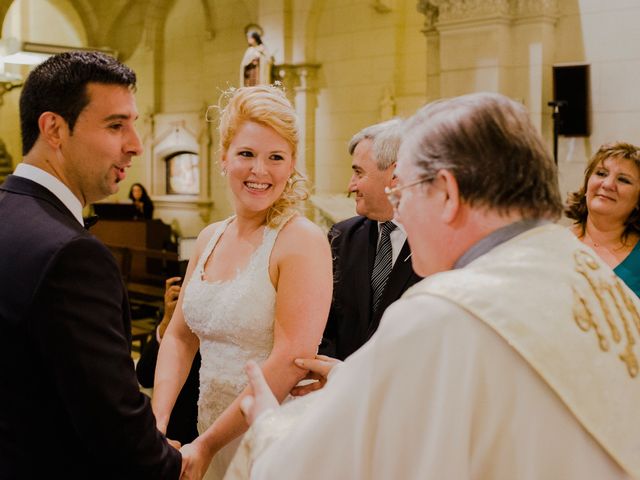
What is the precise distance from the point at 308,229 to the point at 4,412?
3.16 ft

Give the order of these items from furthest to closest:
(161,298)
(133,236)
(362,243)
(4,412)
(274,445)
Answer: (133,236) → (161,298) → (362,243) → (4,412) → (274,445)

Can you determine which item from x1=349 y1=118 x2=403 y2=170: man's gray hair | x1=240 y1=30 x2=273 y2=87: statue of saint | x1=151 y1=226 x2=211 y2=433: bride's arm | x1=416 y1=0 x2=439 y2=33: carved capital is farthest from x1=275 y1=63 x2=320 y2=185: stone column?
x1=151 y1=226 x2=211 y2=433: bride's arm

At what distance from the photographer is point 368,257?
2672 mm

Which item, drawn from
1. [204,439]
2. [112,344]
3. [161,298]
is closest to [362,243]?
[204,439]

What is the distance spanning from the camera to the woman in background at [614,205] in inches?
135

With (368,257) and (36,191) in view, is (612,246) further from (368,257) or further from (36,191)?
(36,191)

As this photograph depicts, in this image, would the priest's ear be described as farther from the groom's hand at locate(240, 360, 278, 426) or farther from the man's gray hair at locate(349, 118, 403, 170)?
the man's gray hair at locate(349, 118, 403, 170)

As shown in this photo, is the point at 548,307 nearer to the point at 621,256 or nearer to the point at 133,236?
the point at 621,256

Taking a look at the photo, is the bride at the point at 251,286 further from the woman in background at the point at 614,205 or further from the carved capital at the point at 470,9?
the carved capital at the point at 470,9

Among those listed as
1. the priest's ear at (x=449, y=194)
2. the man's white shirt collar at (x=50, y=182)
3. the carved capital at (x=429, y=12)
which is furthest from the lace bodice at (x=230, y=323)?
the carved capital at (x=429, y=12)

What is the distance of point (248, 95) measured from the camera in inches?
82.4

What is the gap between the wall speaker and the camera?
605cm

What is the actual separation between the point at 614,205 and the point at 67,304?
9.18ft

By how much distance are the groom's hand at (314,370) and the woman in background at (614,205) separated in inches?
76.2
